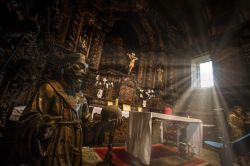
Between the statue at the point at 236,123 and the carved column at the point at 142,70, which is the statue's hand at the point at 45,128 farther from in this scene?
the carved column at the point at 142,70

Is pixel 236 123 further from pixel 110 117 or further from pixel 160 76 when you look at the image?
pixel 110 117

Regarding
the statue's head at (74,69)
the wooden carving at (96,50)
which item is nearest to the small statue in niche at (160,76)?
the wooden carving at (96,50)

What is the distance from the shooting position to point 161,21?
10641 mm

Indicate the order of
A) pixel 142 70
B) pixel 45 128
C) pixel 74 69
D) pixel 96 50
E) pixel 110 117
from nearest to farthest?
pixel 45 128 → pixel 74 69 → pixel 110 117 → pixel 96 50 → pixel 142 70

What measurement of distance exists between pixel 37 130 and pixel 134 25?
10004 mm

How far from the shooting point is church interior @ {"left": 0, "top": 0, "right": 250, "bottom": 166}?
167cm

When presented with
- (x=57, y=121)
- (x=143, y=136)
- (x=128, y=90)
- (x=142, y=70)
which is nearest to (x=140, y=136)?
(x=143, y=136)

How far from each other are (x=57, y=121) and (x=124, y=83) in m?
5.57

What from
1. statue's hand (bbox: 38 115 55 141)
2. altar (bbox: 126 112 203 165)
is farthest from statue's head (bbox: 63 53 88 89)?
altar (bbox: 126 112 203 165)

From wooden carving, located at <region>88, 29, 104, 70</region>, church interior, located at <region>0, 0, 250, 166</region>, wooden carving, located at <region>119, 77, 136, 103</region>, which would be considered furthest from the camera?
wooden carving, located at <region>88, 29, 104, 70</region>

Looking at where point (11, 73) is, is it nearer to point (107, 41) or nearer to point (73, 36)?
point (73, 36)

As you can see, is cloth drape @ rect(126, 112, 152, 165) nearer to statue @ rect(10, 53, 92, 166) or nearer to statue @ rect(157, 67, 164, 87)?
statue @ rect(10, 53, 92, 166)

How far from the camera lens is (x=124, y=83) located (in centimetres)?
705

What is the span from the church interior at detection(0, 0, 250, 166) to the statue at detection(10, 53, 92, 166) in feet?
0.04
